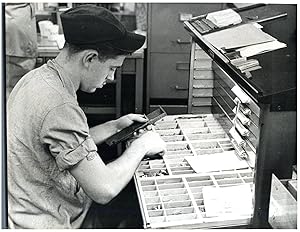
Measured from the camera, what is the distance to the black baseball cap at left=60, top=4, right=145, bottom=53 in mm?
1129

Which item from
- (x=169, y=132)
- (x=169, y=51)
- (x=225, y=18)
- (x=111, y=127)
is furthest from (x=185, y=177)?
(x=225, y=18)

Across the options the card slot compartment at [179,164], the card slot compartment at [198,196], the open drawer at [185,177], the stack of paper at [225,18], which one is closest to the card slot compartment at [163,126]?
the open drawer at [185,177]

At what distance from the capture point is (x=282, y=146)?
1178 millimetres

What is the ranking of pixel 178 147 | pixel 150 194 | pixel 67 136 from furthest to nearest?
pixel 178 147, pixel 150 194, pixel 67 136

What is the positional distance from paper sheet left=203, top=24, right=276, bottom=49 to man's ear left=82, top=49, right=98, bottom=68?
1.03ft

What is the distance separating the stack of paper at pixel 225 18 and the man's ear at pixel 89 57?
33 centimetres

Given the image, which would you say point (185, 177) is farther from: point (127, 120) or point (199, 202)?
point (127, 120)

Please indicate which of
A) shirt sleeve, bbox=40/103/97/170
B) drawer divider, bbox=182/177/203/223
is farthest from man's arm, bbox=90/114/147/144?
drawer divider, bbox=182/177/203/223

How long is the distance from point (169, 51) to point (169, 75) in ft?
0.22

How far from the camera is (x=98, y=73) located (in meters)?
1.19

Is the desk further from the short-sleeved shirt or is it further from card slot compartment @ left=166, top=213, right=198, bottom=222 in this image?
card slot compartment @ left=166, top=213, right=198, bottom=222

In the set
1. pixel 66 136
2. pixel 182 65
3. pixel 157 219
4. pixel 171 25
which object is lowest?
pixel 157 219

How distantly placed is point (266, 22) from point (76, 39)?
0.52m

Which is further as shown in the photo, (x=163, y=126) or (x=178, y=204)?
(x=163, y=126)
